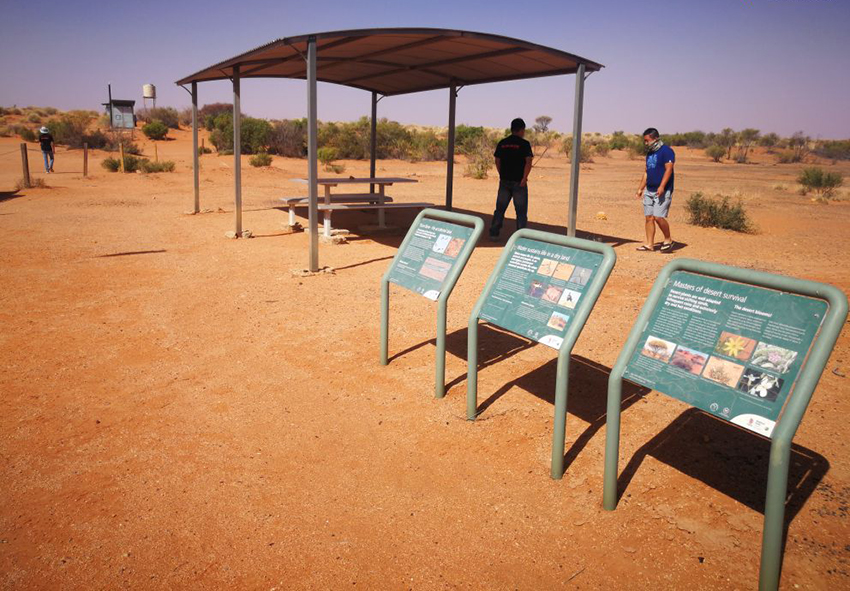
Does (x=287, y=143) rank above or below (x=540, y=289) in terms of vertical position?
above

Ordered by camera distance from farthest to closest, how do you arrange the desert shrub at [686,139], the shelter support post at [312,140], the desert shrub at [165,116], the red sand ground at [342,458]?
the desert shrub at [686,139] < the desert shrub at [165,116] < the shelter support post at [312,140] < the red sand ground at [342,458]

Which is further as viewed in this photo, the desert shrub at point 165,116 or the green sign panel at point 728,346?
the desert shrub at point 165,116

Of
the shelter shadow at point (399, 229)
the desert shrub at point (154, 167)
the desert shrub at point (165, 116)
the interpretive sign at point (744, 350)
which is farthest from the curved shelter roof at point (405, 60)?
the desert shrub at point (165, 116)

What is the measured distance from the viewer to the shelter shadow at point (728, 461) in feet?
10.7

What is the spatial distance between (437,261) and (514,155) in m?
5.96

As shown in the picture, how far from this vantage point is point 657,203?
374 inches

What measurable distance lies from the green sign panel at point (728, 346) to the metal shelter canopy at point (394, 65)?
5.71 meters

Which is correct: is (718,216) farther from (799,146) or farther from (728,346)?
(799,146)

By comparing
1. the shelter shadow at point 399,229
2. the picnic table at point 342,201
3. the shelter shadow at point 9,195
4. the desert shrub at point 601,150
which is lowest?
the shelter shadow at point 399,229

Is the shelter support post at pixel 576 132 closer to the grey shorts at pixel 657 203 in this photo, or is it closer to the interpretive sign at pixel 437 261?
the grey shorts at pixel 657 203

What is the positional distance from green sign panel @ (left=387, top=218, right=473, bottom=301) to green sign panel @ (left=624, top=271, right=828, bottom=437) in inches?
68.4

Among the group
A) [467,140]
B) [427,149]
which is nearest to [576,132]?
[427,149]

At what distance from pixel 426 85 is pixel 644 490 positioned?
11.2 meters

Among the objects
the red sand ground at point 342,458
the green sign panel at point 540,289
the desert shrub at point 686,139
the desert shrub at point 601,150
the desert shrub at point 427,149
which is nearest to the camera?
the red sand ground at point 342,458
